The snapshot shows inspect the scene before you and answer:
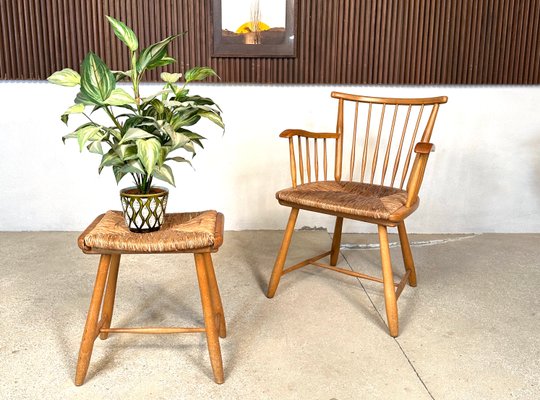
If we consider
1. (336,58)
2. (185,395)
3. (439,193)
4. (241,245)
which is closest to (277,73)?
(336,58)

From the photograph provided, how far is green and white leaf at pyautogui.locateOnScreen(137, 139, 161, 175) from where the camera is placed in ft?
4.68

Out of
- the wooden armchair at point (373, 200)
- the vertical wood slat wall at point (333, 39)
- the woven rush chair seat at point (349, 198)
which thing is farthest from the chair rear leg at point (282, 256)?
the vertical wood slat wall at point (333, 39)

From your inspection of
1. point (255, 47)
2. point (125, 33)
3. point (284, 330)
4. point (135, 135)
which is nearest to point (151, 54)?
point (125, 33)

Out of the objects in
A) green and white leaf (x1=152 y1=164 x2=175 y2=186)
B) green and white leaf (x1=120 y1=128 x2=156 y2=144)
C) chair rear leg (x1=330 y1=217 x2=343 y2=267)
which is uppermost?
green and white leaf (x1=120 y1=128 x2=156 y2=144)

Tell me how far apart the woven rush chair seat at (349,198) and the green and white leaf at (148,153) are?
2.56 feet

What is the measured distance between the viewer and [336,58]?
312 cm

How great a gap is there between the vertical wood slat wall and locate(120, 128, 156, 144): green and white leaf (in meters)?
1.73

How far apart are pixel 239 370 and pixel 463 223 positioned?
2.28 m

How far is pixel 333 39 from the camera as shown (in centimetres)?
309

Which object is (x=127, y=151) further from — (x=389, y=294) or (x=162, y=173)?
(x=389, y=294)

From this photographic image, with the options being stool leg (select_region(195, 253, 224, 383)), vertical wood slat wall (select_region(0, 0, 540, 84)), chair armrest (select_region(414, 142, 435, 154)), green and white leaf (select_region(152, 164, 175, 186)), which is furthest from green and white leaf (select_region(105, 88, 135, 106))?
vertical wood slat wall (select_region(0, 0, 540, 84))

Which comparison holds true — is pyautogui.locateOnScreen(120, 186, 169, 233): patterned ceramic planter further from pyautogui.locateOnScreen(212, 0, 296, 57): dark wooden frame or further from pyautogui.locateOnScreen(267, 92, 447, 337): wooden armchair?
pyautogui.locateOnScreen(212, 0, 296, 57): dark wooden frame

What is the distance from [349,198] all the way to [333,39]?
1.41 m

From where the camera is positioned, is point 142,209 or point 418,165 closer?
point 142,209
